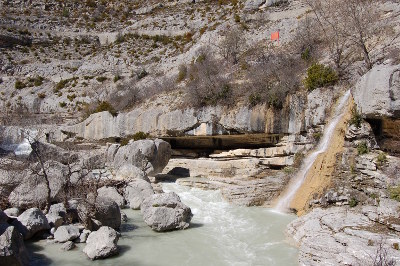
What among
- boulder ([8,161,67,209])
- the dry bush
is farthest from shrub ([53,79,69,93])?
boulder ([8,161,67,209])

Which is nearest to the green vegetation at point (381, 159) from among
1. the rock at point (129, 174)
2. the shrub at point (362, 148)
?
the shrub at point (362, 148)

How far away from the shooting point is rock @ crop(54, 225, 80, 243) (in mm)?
9656

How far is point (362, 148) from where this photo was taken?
12336mm

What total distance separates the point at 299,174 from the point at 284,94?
487cm

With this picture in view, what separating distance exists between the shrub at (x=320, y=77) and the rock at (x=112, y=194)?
10.3 m

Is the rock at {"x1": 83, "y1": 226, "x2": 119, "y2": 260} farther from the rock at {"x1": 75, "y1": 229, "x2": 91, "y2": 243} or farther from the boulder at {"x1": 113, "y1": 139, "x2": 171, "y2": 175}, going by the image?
the boulder at {"x1": 113, "y1": 139, "x2": 171, "y2": 175}

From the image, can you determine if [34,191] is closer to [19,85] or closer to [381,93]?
[381,93]

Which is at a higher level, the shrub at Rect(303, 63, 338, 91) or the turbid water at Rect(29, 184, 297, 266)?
the shrub at Rect(303, 63, 338, 91)

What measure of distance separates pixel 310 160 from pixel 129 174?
8.54m

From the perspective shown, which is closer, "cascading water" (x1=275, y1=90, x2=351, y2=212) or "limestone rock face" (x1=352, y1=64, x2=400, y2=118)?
"limestone rock face" (x1=352, y1=64, x2=400, y2=118)

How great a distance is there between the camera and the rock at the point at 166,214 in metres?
10.9

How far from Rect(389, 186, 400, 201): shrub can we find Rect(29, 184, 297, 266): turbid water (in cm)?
332

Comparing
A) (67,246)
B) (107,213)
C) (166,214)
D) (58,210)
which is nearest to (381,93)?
(166,214)

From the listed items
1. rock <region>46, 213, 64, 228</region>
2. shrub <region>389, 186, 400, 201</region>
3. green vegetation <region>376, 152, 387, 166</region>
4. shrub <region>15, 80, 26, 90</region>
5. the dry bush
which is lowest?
rock <region>46, 213, 64, 228</region>
